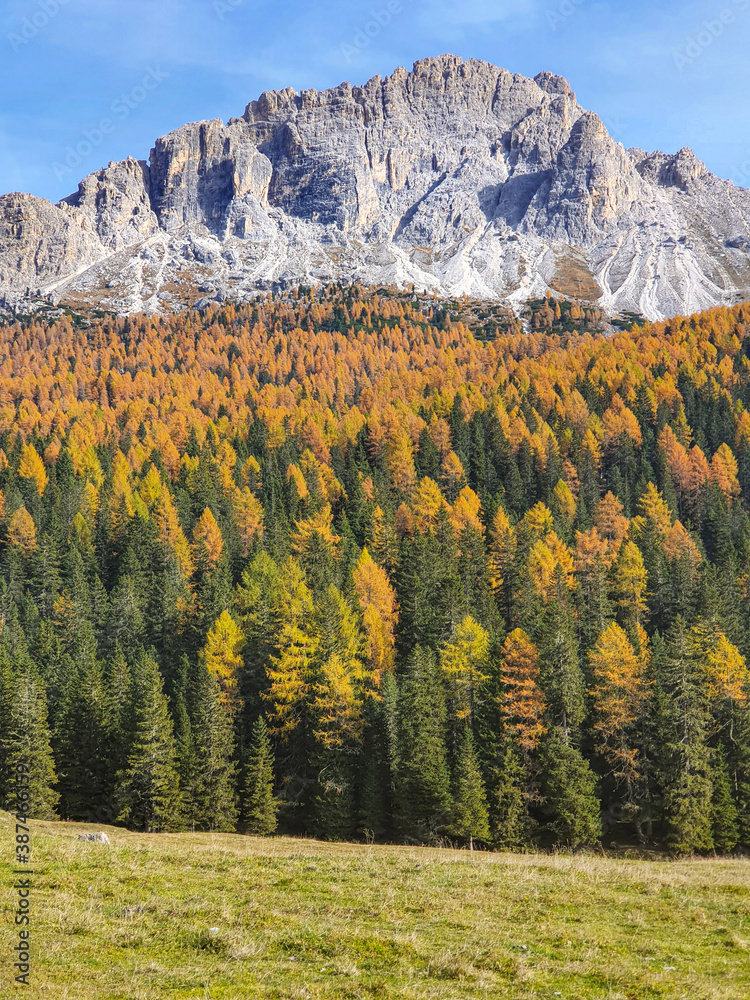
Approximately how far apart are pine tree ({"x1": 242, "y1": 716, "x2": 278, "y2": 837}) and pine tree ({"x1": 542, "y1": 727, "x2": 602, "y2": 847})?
1761 cm

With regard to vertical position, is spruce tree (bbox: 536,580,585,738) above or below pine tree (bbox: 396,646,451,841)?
above

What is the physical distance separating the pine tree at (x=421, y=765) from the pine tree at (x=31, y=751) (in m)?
21.5

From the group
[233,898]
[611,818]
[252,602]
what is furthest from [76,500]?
[233,898]

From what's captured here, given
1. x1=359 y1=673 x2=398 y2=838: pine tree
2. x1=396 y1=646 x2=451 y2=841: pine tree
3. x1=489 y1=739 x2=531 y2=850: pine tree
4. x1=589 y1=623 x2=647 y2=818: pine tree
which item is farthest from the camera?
x1=589 y1=623 x2=647 y2=818: pine tree

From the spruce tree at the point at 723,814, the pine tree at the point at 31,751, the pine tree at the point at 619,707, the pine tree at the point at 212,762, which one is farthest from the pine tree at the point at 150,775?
the spruce tree at the point at 723,814

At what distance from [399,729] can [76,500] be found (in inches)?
2568

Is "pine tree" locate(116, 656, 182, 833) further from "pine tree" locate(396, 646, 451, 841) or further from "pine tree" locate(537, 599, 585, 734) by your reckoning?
"pine tree" locate(537, 599, 585, 734)

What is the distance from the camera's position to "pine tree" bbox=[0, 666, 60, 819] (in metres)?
41.6

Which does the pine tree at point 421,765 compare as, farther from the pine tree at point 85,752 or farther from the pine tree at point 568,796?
the pine tree at point 85,752

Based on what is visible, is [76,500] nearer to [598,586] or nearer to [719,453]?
[598,586]

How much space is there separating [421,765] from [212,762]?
1349cm

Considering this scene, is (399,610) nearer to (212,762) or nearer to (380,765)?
(380,765)

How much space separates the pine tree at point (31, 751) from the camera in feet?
136

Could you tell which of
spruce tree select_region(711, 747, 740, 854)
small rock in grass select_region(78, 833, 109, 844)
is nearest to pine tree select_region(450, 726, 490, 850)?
spruce tree select_region(711, 747, 740, 854)
